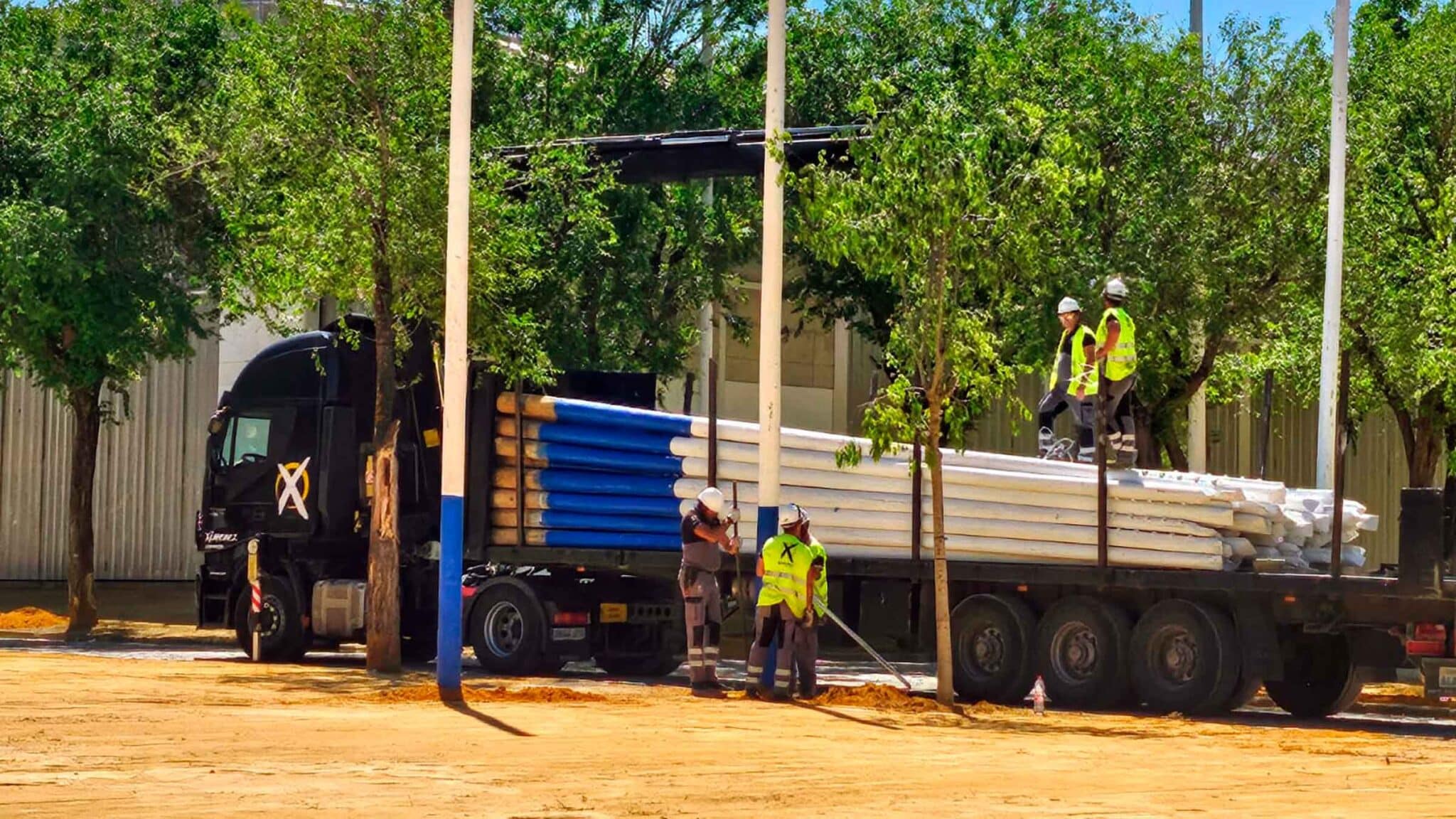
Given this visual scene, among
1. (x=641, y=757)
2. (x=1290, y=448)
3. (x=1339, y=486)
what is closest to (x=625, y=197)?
(x=1339, y=486)

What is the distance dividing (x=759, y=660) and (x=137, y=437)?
19.7 meters

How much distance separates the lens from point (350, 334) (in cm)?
2339

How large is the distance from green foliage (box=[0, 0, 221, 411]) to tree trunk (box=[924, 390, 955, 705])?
12550mm

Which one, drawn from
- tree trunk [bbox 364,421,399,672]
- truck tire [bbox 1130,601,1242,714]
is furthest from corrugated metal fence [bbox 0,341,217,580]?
truck tire [bbox 1130,601,1242,714]

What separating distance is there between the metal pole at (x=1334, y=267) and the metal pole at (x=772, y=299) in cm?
633

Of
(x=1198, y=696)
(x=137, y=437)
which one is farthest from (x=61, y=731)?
(x=137, y=437)

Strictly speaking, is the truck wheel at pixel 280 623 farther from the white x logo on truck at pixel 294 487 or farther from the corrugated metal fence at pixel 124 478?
the corrugated metal fence at pixel 124 478

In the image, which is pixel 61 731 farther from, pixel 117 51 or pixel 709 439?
Answer: pixel 117 51

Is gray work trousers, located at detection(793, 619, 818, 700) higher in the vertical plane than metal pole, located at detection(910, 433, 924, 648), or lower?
lower

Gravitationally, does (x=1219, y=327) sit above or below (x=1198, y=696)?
above

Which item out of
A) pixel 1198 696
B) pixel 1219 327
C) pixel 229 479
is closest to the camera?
pixel 1198 696

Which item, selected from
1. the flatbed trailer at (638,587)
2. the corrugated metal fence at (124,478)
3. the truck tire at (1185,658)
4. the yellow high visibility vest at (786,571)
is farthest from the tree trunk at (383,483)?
the corrugated metal fence at (124,478)

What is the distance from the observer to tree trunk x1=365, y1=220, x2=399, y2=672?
73.9 feet

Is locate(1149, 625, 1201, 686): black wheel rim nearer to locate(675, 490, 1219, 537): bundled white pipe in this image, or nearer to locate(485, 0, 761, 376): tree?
locate(675, 490, 1219, 537): bundled white pipe
